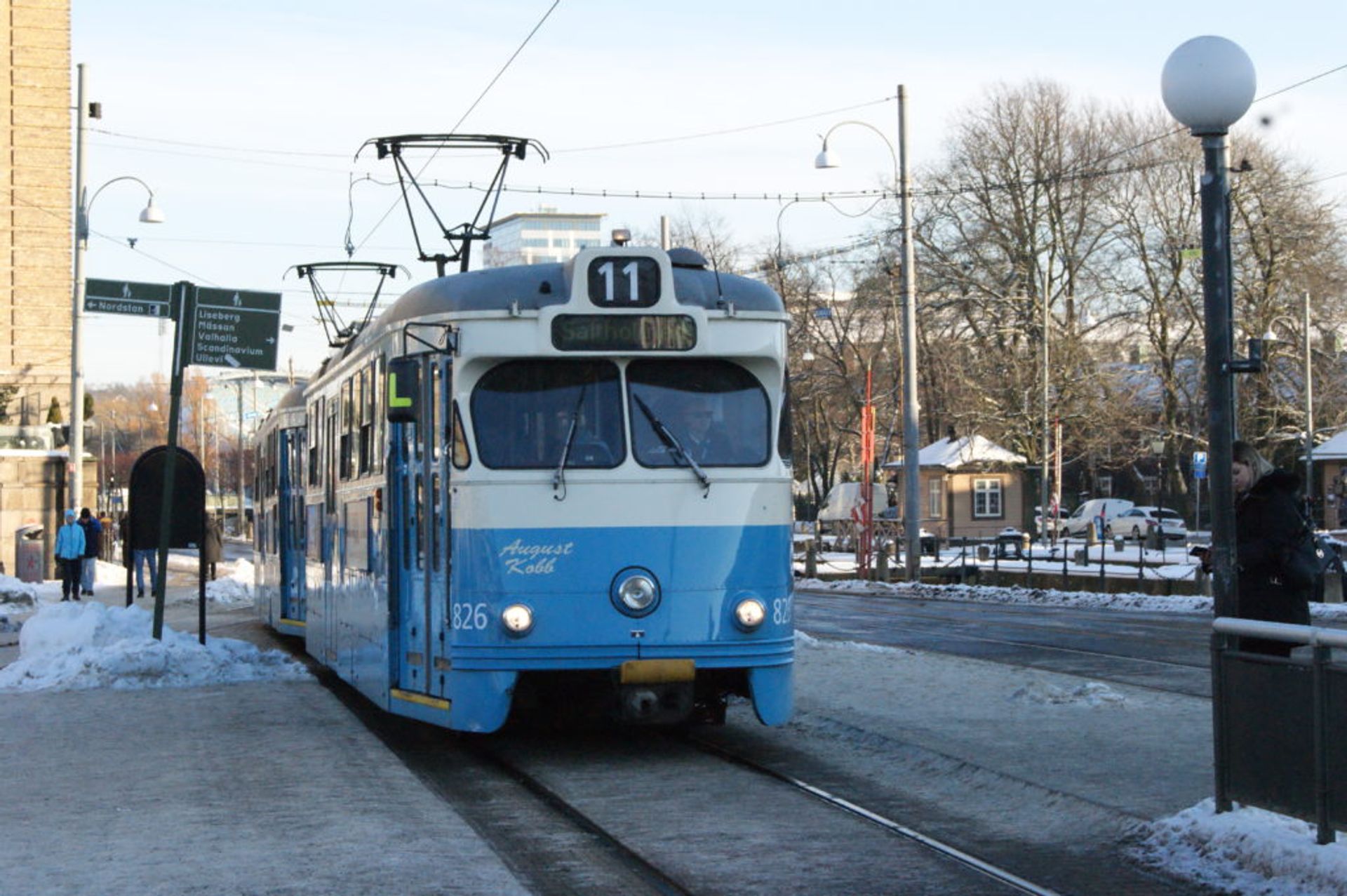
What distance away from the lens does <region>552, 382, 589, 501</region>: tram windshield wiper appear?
10.6 m

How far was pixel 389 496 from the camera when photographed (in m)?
12.0

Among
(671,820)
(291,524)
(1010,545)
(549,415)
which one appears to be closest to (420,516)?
(549,415)

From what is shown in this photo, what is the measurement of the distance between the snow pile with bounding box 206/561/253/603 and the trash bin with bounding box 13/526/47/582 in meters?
3.66

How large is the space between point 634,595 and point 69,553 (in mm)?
23984

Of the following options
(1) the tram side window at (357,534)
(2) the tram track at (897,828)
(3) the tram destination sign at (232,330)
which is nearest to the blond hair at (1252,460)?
(2) the tram track at (897,828)

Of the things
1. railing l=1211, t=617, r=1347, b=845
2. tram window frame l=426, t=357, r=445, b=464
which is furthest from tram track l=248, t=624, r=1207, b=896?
tram window frame l=426, t=357, r=445, b=464

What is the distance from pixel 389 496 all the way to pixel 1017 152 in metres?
50.3

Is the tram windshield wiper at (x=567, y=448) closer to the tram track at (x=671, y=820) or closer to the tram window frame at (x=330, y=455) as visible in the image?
the tram track at (x=671, y=820)

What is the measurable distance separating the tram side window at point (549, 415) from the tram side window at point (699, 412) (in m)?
0.14

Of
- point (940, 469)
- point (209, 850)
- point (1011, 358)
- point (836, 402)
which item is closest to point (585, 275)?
point (209, 850)

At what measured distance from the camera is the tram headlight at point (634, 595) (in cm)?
1048

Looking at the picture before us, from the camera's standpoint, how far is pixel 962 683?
15.1 m

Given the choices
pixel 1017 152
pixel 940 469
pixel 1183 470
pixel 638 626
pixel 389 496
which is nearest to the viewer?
pixel 638 626

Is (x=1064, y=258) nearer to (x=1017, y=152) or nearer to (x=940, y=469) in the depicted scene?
(x=1017, y=152)
